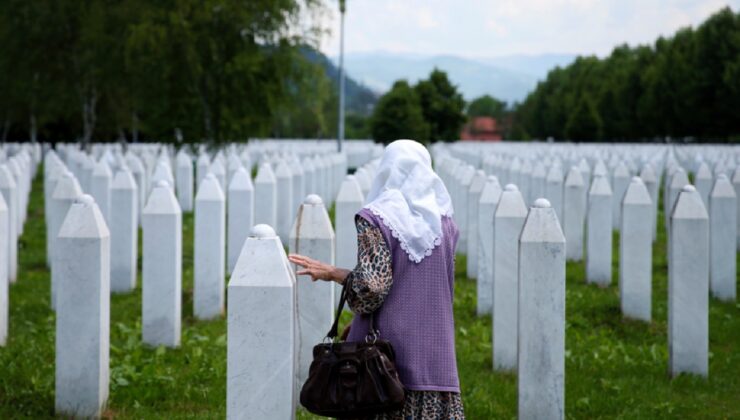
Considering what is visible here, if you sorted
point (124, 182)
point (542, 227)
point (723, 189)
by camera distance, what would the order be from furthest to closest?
1. point (124, 182)
2. point (723, 189)
3. point (542, 227)

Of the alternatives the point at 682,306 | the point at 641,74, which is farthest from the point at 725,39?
the point at 682,306

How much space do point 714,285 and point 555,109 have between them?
92076mm

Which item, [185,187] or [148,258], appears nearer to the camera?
[148,258]

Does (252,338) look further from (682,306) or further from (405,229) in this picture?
(682,306)

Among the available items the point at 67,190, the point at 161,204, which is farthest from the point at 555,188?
the point at 161,204

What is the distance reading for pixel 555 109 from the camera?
3969 inches

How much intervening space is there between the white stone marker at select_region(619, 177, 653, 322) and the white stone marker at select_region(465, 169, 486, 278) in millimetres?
2322

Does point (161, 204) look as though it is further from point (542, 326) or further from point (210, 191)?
point (542, 326)

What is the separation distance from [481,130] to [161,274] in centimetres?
17311

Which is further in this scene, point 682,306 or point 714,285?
point 714,285

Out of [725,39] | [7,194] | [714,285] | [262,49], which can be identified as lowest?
[714,285]

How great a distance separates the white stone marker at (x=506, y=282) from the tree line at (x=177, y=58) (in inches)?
768

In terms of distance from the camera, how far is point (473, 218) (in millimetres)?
11867

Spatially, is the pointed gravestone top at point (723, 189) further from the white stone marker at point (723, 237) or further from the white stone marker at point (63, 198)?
the white stone marker at point (63, 198)
